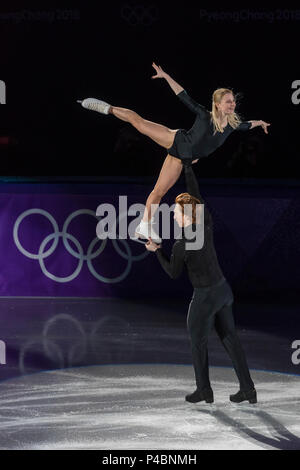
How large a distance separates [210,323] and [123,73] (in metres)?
10.4

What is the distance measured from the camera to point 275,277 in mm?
14266

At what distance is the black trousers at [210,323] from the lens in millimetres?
8297

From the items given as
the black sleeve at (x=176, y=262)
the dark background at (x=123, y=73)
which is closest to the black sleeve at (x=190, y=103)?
the black sleeve at (x=176, y=262)

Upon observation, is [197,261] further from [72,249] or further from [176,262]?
[72,249]

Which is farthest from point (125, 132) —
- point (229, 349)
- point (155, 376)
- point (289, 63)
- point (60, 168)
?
point (229, 349)

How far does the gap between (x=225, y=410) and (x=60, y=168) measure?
10.0 m

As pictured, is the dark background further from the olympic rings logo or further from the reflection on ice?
the reflection on ice

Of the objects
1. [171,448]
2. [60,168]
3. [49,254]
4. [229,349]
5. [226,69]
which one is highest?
[226,69]

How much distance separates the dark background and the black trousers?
30.6ft

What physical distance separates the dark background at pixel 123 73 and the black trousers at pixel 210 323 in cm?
933

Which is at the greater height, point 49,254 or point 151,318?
point 49,254

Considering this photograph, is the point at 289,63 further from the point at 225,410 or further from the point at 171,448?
the point at 171,448

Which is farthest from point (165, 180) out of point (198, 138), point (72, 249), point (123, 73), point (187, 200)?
point (123, 73)

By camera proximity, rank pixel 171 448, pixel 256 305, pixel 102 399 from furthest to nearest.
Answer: pixel 256 305, pixel 102 399, pixel 171 448
